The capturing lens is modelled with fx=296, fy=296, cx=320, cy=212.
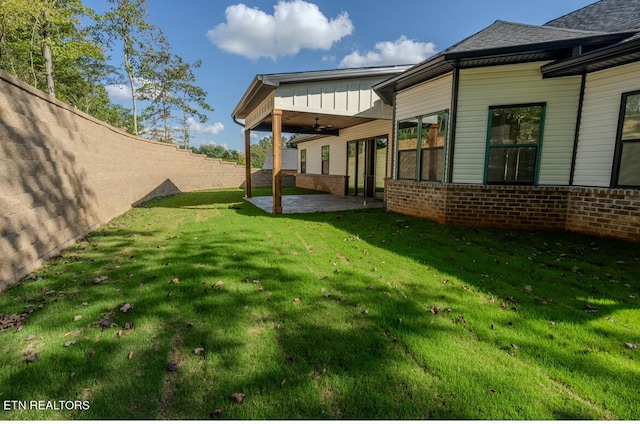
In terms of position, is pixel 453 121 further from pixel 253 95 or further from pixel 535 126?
pixel 253 95

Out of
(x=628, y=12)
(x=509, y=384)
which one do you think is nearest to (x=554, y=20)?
(x=628, y=12)

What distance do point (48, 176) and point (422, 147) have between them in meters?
8.12

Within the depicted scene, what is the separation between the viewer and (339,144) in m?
15.3

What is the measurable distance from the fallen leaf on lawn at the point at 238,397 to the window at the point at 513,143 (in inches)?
279

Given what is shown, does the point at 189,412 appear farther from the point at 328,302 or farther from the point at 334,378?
the point at 328,302

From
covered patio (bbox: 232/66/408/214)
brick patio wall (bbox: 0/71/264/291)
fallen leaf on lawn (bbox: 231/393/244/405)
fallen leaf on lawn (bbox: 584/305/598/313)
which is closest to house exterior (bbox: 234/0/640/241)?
covered patio (bbox: 232/66/408/214)

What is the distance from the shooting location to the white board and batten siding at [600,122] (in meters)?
5.55

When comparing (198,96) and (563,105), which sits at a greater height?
(198,96)

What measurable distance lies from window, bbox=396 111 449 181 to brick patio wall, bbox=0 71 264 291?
8.04 meters

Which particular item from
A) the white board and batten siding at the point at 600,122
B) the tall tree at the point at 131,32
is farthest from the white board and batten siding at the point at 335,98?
the tall tree at the point at 131,32

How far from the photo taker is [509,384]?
2.06 meters

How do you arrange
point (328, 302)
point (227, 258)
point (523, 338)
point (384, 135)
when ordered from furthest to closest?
point (384, 135), point (227, 258), point (328, 302), point (523, 338)

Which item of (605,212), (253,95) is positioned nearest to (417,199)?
(605,212)

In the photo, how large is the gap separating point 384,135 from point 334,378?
1076 cm
